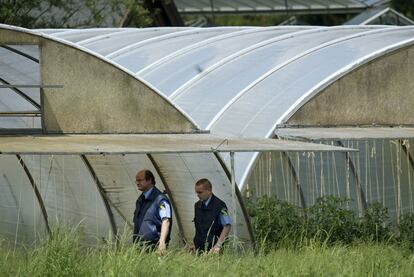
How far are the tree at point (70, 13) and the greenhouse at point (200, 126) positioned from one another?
821 cm

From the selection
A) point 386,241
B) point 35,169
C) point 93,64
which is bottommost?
point 386,241

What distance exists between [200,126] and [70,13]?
1332 cm

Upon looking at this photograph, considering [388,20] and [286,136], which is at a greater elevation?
[388,20]

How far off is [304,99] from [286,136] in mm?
1523

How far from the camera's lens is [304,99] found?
1830cm

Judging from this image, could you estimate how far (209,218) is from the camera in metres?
14.2

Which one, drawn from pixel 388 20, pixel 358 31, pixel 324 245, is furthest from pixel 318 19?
pixel 324 245

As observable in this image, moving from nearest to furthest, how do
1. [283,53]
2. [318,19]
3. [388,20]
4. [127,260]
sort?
1. [127,260]
2. [283,53]
3. [388,20]
4. [318,19]

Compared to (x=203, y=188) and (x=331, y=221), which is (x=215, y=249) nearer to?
(x=203, y=188)

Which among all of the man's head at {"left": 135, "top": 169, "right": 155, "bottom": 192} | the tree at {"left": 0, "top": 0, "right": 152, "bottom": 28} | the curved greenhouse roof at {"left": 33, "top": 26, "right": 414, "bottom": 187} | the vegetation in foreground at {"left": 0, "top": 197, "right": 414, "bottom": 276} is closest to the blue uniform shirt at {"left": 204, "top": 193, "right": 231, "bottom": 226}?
the vegetation in foreground at {"left": 0, "top": 197, "right": 414, "bottom": 276}

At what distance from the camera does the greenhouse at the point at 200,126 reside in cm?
1597

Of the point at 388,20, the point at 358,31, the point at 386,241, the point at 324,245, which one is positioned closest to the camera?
the point at 324,245

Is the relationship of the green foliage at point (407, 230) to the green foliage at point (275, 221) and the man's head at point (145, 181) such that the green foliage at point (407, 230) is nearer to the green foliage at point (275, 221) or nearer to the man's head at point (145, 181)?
the green foliage at point (275, 221)

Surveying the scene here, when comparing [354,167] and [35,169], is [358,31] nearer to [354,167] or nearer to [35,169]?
[354,167]
